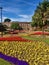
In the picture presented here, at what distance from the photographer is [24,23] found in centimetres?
8462

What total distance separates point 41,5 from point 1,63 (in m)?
45.2

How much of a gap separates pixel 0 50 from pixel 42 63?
529 cm

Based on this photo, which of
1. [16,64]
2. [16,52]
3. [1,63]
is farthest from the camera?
[16,52]

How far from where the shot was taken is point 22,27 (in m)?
80.4

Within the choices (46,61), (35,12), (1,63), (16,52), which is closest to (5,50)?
(16,52)

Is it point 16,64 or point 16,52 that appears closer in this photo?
point 16,64

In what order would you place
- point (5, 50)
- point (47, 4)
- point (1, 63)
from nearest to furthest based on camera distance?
point (1, 63) < point (5, 50) < point (47, 4)

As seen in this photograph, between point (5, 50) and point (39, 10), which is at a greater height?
point (39, 10)

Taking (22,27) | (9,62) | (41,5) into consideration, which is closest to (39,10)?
(41,5)

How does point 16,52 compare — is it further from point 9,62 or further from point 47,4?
point 47,4

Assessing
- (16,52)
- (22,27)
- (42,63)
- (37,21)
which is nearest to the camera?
(42,63)

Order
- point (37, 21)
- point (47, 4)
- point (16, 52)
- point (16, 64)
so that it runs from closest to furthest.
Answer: point (16, 64) < point (16, 52) < point (47, 4) < point (37, 21)

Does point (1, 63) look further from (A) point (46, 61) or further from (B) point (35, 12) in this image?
(B) point (35, 12)

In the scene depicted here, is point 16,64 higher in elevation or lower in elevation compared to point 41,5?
lower
